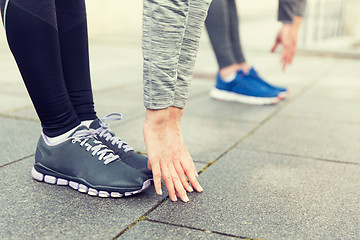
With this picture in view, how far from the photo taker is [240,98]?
323 centimetres

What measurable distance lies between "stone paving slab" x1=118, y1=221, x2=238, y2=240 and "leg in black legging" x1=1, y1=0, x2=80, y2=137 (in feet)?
1.62

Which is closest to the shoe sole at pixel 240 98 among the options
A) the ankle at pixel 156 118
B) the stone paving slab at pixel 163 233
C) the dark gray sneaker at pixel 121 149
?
the dark gray sneaker at pixel 121 149

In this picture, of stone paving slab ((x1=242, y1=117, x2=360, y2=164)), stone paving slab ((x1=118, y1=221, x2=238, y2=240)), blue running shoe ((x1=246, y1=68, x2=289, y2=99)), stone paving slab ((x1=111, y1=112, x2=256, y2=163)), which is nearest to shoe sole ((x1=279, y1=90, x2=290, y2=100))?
blue running shoe ((x1=246, y1=68, x2=289, y2=99))

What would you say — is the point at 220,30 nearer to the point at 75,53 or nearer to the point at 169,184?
the point at 75,53

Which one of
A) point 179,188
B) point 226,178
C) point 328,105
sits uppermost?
point 179,188

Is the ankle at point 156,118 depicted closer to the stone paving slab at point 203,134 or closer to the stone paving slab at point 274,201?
the stone paving slab at point 274,201

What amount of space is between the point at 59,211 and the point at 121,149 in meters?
0.34

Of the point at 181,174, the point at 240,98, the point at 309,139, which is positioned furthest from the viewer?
the point at 240,98

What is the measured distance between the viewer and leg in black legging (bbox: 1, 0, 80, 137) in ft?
4.76

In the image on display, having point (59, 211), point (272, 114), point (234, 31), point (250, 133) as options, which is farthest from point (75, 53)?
point (234, 31)

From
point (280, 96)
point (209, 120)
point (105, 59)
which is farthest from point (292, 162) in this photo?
point (105, 59)

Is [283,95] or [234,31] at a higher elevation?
[234,31]

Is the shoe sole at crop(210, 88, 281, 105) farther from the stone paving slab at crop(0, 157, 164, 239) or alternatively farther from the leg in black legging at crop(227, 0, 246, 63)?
the stone paving slab at crop(0, 157, 164, 239)

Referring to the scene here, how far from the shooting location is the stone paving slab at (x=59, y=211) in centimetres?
130
